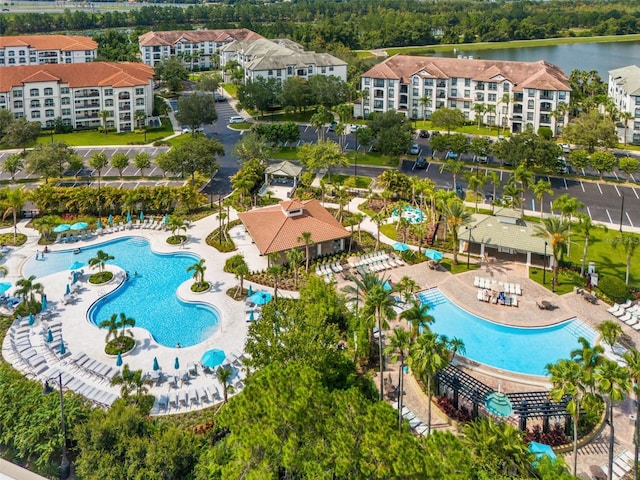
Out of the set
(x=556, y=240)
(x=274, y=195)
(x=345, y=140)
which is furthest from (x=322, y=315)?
(x=345, y=140)

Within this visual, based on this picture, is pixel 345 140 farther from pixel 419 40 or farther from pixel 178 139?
pixel 419 40

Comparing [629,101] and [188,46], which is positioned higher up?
[188,46]

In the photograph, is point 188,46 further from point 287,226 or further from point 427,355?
point 427,355

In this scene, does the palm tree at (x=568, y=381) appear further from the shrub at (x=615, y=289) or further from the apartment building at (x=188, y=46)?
the apartment building at (x=188, y=46)

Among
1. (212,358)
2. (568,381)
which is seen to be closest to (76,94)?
(212,358)

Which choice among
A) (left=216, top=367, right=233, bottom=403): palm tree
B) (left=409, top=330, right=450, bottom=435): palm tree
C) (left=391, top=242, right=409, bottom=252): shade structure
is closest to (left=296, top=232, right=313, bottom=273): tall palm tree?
(left=391, top=242, right=409, bottom=252): shade structure

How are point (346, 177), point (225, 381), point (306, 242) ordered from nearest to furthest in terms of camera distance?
1. point (225, 381)
2. point (306, 242)
3. point (346, 177)

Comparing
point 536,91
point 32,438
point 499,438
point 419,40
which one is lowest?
point 32,438
